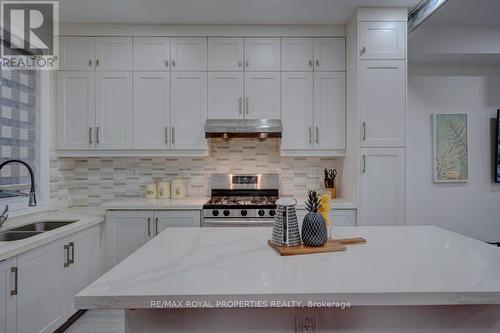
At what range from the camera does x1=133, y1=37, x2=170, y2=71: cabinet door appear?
3318 mm

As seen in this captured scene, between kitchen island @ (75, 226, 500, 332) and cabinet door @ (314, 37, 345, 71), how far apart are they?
7.57 ft

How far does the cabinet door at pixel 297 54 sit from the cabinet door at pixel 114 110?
1.65 meters

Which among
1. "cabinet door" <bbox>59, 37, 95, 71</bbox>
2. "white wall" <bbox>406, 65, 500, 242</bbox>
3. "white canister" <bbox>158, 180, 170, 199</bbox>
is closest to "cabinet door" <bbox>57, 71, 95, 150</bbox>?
"cabinet door" <bbox>59, 37, 95, 71</bbox>

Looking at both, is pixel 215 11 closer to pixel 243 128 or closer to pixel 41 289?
pixel 243 128

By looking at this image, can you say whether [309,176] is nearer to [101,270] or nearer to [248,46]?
[248,46]

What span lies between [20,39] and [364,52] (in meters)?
3.20

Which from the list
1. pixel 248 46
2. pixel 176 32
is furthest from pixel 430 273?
pixel 176 32

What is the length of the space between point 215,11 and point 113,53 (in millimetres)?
1175

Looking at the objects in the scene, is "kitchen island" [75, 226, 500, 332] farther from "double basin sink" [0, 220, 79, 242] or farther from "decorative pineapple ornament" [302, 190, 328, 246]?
"double basin sink" [0, 220, 79, 242]

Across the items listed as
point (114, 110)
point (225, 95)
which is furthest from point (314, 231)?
point (114, 110)

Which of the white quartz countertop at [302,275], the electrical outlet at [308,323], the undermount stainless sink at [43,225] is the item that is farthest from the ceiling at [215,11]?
the electrical outlet at [308,323]

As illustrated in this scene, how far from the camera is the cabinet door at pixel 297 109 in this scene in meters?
3.35

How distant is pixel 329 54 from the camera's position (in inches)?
132

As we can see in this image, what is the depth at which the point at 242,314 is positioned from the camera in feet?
3.97
